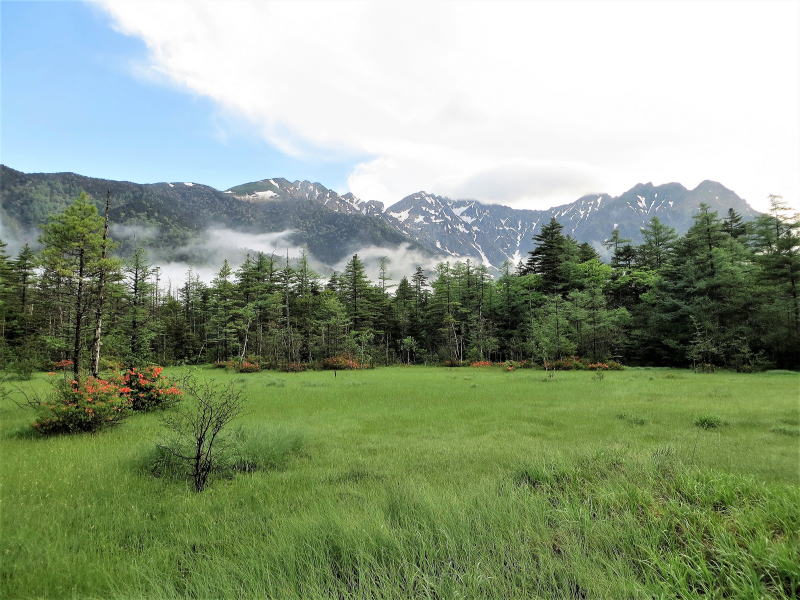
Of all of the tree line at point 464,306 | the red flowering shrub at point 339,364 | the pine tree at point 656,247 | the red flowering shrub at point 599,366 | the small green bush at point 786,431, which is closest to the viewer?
the small green bush at point 786,431

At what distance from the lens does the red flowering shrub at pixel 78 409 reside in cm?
797

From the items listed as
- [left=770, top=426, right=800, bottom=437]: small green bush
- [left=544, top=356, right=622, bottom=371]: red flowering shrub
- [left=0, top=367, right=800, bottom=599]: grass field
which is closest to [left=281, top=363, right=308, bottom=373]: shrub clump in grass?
[left=544, top=356, right=622, bottom=371]: red flowering shrub

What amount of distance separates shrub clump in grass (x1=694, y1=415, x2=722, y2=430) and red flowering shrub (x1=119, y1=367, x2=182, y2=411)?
14.5m

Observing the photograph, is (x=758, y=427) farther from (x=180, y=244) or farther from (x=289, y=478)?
(x=180, y=244)

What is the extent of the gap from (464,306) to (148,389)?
43.2m

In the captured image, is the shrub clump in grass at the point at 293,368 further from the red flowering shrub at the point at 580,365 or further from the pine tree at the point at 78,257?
the red flowering shrub at the point at 580,365

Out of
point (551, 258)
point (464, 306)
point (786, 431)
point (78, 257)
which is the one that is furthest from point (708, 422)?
point (464, 306)

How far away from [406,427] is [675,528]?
609cm

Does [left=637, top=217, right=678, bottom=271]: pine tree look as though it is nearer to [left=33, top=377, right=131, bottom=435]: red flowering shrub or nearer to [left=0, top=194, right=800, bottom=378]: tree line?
[left=0, top=194, right=800, bottom=378]: tree line

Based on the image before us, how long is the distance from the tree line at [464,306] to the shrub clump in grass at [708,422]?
15976mm

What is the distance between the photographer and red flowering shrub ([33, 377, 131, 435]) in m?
7.97

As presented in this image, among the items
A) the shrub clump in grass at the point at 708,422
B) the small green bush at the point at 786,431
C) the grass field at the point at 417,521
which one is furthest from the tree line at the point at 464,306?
the small green bush at the point at 786,431

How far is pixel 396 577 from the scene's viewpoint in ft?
8.08

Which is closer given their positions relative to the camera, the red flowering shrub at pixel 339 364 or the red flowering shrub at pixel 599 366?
the red flowering shrub at pixel 599 366
